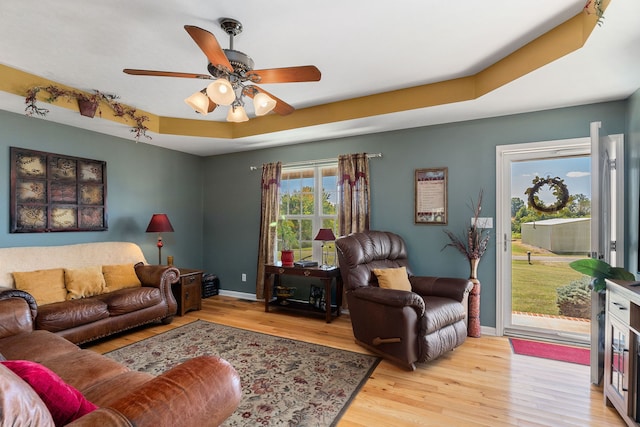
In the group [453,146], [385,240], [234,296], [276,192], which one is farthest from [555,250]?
[234,296]

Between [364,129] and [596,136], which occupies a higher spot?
[364,129]

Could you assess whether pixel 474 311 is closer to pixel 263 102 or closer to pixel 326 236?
pixel 326 236

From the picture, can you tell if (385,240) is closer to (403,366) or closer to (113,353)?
(403,366)

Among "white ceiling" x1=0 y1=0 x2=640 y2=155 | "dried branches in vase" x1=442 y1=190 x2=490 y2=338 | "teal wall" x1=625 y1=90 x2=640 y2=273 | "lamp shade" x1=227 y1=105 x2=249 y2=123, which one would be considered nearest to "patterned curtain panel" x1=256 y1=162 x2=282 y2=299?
"white ceiling" x1=0 y1=0 x2=640 y2=155

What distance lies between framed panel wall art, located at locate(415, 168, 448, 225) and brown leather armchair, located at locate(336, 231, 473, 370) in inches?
24.8

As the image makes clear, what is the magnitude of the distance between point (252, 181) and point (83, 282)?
8.35ft

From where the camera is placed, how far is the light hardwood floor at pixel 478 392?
1.97 metres

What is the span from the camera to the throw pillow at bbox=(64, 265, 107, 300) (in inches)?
125

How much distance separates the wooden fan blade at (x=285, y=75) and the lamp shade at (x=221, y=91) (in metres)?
0.23

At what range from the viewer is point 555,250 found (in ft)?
10.8

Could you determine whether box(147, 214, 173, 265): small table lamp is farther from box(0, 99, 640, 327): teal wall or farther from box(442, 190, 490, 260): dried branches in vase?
box(442, 190, 490, 260): dried branches in vase

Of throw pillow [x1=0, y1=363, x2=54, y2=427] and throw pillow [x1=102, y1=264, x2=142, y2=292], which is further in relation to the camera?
throw pillow [x1=102, y1=264, x2=142, y2=292]

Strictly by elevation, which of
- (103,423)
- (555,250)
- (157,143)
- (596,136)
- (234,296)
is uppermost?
(157,143)

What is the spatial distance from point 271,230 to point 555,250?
3.53 m
